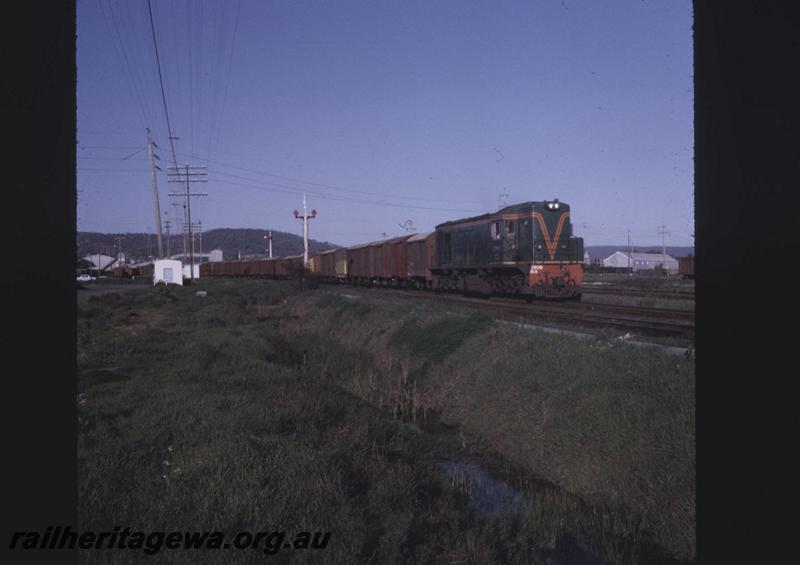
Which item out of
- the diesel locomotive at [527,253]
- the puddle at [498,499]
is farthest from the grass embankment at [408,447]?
the diesel locomotive at [527,253]

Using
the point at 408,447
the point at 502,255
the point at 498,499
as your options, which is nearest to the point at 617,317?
the point at 502,255

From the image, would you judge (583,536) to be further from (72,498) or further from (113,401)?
(113,401)

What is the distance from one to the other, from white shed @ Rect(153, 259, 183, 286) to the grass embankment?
35.6 meters

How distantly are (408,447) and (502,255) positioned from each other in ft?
46.4

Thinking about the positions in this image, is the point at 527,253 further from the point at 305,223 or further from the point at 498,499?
the point at 305,223

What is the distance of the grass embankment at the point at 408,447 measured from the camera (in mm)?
5582

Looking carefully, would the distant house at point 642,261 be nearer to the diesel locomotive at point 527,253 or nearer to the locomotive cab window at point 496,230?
the diesel locomotive at point 527,253

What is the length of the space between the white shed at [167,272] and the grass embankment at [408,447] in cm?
3562

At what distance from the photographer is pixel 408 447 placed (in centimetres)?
989

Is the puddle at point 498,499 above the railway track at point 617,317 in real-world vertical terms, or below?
below

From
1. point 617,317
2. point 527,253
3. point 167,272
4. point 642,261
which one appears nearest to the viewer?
point 617,317

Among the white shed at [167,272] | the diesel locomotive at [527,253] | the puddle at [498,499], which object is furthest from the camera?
the white shed at [167,272]

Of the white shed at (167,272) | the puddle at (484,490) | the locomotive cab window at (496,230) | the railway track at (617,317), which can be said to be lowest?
the puddle at (484,490)

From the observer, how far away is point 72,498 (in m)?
1.85
